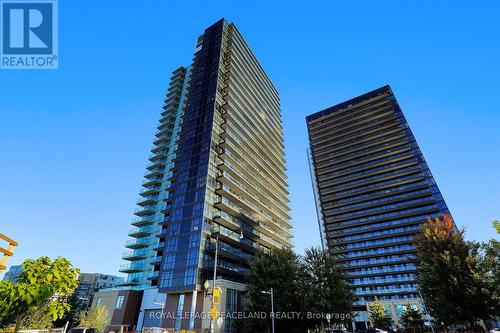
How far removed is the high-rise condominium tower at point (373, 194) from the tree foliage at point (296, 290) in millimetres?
40028

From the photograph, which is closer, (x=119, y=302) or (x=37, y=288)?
(x=37, y=288)

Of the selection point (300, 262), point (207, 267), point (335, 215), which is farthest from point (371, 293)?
point (207, 267)

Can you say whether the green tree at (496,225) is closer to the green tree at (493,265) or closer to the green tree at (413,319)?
the green tree at (493,265)

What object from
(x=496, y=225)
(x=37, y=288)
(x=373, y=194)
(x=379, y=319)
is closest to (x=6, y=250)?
(x=37, y=288)

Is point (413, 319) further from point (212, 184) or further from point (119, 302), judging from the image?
point (119, 302)

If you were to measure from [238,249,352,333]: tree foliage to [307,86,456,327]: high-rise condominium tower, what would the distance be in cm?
4003

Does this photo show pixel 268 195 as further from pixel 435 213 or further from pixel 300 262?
pixel 435 213

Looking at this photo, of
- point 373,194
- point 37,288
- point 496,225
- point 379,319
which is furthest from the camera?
point 373,194

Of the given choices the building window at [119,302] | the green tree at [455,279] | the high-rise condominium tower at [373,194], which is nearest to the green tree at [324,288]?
the green tree at [455,279]

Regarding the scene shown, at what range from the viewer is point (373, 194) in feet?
335

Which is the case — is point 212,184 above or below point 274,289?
above

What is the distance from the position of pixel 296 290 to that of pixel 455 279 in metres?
20.8

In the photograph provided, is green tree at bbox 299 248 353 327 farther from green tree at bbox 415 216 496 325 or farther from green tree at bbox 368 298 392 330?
green tree at bbox 368 298 392 330

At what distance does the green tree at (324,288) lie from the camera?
38.2 meters
